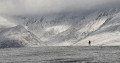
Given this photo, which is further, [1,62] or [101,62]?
[1,62]

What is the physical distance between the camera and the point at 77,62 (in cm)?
13700

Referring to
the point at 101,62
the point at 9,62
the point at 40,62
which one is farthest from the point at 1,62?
the point at 101,62

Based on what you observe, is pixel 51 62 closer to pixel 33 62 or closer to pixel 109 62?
pixel 33 62

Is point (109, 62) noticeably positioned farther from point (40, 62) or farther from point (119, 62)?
point (40, 62)

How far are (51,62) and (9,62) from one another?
1517cm

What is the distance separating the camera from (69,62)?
138 meters

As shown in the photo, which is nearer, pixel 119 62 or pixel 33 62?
pixel 119 62

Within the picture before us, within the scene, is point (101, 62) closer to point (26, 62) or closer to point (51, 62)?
point (51, 62)

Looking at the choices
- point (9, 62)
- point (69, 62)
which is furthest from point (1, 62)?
point (69, 62)

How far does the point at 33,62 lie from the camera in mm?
141125

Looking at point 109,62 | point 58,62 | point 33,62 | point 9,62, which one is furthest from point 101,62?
point 9,62

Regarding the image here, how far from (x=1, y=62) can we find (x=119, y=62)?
39.9m

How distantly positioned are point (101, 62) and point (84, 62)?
586 cm

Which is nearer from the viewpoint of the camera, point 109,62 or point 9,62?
point 109,62
